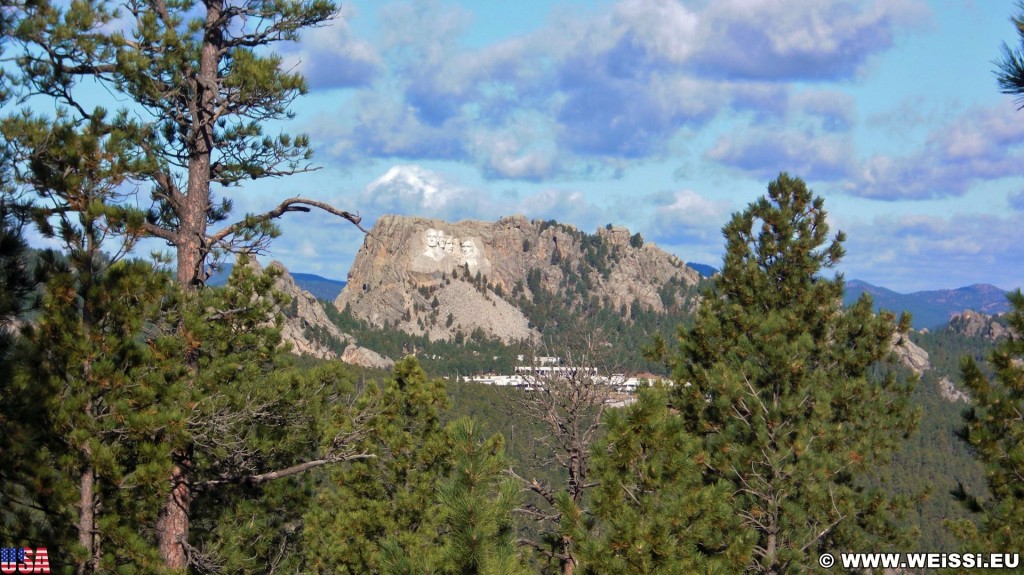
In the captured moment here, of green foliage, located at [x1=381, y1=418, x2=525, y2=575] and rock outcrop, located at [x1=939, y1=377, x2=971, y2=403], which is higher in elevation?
rock outcrop, located at [x1=939, y1=377, x2=971, y2=403]

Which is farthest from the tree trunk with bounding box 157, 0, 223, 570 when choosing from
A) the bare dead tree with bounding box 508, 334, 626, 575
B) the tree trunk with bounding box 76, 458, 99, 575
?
the bare dead tree with bounding box 508, 334, 626, 575

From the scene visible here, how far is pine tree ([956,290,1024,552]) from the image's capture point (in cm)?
1052

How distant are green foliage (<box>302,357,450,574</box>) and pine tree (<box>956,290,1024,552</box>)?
9226 millimetres

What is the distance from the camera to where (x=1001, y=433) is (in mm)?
11156

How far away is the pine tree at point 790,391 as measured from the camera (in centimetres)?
1401

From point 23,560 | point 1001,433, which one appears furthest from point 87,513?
point 1001,433

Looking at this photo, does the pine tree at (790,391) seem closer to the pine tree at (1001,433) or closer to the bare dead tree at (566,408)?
the bare dead tree at (566,408)

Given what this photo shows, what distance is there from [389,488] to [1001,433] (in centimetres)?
1104

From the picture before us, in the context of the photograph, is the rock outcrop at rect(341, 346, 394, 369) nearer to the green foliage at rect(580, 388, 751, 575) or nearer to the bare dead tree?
the bare dead tree

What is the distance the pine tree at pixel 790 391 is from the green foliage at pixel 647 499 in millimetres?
4753

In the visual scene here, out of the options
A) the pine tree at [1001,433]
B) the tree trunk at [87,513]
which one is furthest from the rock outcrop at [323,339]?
the tree trunk at [87,513]

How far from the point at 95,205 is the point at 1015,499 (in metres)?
10.9

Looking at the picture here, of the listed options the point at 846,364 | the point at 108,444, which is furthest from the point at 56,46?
the point at 846,364

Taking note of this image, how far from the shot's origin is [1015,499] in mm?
10633
